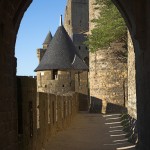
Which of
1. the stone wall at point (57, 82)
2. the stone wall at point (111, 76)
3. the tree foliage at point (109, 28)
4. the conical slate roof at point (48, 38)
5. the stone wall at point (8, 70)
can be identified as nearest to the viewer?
the stone wall at point (8, 70)

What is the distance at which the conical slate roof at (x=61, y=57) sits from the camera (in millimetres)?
33625

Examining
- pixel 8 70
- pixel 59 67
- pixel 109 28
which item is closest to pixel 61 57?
pixel 59 67

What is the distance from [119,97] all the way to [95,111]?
2.29 metres

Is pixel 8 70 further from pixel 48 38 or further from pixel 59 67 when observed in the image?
pixel 48 38

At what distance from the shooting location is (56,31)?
36656mm

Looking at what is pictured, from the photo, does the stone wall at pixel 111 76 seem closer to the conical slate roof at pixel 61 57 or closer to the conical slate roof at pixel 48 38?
the conical slate roof at pixel 61 57

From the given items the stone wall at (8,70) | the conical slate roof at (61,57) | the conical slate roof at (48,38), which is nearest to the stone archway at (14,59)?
the stone wall at (8,70)

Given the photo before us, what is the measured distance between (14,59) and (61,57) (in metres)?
27.4

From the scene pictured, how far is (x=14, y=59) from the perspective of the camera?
6.98m

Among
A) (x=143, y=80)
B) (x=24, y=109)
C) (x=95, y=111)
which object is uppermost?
(x=143, y=80)

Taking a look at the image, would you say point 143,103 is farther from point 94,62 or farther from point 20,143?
point 94,62

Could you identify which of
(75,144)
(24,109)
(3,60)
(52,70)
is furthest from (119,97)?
(3,60)

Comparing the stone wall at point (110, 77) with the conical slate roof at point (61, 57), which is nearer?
the stone wall at point (110, 77)

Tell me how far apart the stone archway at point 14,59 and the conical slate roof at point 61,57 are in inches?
1031
